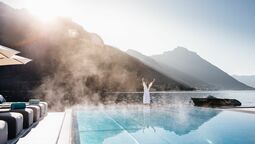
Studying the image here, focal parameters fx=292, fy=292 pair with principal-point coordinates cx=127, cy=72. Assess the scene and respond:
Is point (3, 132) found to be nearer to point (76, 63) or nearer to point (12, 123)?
point (12, 123)

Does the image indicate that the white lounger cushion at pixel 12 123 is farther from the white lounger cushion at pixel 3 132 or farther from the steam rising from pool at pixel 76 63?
the steam rising from pool at pixel 76 63

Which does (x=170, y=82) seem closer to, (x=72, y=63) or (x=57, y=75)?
(x=72, y=63)

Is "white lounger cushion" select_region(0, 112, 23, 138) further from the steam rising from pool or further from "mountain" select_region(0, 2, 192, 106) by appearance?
"mountain" select_region(0, 2, 192, 106)

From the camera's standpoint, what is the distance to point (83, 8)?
622 inches

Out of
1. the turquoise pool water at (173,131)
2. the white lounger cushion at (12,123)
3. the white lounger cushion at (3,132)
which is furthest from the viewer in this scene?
the turquoise pool water at (173,131)

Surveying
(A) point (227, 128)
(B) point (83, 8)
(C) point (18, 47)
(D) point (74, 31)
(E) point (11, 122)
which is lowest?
(A) point (227, 128)

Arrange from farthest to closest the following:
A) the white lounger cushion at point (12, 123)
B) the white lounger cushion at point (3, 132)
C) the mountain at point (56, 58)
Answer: the mountain at point (56, 58) < the white lounger cushion at point (12, 123) < the white lounger cushion at point (3, 132)

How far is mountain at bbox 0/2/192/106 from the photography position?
7594 cm

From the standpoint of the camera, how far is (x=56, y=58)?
77438 mm

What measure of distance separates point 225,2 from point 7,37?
233 feet

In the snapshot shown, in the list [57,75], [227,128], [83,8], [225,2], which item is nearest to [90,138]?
[227,128]

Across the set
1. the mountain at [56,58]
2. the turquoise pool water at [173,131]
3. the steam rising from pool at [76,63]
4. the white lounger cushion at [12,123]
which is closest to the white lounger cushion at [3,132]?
the white lounger cushion at [12,123]

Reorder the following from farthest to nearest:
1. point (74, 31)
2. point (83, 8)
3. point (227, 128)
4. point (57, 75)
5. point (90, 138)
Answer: point (74, 31)
point (57, 75)
point (83, 8)
point (227, 128)
point (90, 138)

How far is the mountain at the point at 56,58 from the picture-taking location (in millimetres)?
75938
